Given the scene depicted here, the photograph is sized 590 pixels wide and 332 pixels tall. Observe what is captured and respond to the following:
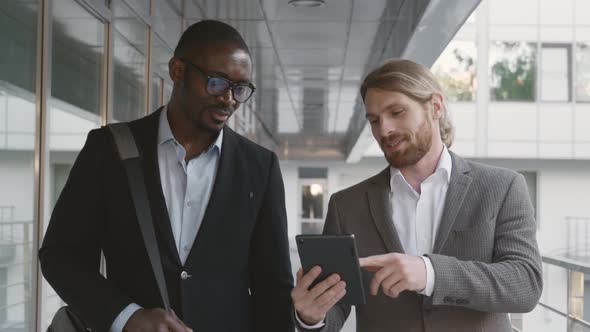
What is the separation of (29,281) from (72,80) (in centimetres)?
131

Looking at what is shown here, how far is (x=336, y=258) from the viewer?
6.76 feet

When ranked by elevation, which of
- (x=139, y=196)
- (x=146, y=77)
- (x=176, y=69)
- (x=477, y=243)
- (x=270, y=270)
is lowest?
(x=270, y=270)

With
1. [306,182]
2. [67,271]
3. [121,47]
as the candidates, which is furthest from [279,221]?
[306,182]

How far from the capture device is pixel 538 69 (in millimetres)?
29016

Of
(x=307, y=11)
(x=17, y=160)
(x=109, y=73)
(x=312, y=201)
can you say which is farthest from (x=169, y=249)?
(x=312, y=201)

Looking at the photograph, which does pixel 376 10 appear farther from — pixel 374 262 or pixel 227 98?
pixel 374 262

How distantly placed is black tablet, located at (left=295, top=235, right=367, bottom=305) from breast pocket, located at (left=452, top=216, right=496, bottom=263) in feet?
1.13

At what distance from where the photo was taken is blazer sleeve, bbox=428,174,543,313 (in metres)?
2.10

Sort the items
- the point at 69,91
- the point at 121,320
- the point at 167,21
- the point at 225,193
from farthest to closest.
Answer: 1. the point at 167,21
2. the point at 69,91
3. the point at 225,193
4. the point at 121,320

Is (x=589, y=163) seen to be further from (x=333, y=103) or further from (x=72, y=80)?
(x=72, y=80)

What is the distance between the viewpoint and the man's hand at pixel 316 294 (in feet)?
6.91

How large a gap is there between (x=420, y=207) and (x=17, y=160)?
8.13 feet

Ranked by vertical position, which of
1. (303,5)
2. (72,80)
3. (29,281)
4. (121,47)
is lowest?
(29,281)

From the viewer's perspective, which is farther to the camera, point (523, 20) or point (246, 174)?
point (523, 20)
